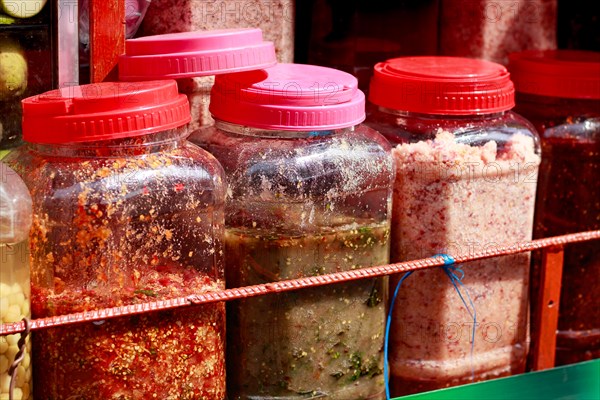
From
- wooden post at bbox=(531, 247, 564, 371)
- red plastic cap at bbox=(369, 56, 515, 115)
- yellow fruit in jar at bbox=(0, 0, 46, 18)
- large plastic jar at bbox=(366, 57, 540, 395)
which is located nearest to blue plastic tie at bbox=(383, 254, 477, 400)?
large plastic jar at bbox=(366, 57, 540, 395)

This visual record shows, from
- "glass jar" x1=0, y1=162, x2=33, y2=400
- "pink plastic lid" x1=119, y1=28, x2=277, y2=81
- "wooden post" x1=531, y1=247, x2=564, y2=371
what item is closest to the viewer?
"glass jar" x1=0, y1=162, x2=33, y2=400

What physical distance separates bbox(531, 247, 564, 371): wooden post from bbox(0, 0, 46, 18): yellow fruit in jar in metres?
0.82

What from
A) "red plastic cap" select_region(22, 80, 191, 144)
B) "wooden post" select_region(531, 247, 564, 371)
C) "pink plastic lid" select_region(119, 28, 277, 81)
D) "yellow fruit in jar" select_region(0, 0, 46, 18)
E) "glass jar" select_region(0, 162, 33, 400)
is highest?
"yellow fruit in jar" select_region(0, 0, 46, 18)

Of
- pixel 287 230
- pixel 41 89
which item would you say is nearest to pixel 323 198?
pixel 287 230

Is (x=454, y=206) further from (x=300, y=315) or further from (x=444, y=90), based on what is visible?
(x=300, y=315)

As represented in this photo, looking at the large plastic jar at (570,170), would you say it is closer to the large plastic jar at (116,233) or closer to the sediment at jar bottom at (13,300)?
the large plastic jar at (116,233)

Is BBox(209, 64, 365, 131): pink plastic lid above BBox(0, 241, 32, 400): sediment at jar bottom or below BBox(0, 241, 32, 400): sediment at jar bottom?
above

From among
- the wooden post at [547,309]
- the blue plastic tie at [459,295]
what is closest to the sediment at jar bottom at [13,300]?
the blue plastic tie at [459,295]

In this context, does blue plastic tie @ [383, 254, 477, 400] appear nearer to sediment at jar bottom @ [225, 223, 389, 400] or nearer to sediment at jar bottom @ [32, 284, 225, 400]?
sediment at jar bottom @ [225, 223, 389, 400]

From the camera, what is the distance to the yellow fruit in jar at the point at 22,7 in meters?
1.19

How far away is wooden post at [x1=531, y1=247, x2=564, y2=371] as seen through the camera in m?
1.34

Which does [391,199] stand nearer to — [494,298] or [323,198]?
[323,198]

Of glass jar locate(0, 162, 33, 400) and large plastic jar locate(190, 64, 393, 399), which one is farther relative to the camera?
large plastic jar locate(190, 64, 393, 399)

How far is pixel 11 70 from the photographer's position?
47.9 inches
